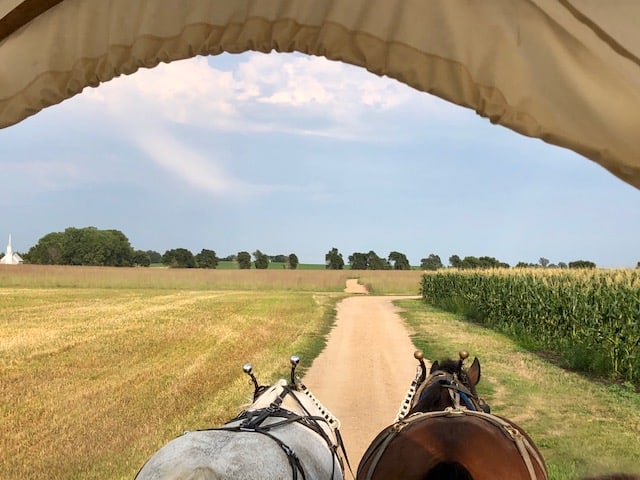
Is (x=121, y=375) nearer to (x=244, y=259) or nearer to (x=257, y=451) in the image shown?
(x=257, y=451)

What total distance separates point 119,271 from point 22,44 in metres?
43.3

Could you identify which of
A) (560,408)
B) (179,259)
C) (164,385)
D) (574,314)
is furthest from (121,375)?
(179,259)

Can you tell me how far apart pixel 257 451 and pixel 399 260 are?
228 ft

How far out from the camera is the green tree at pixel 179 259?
219ft

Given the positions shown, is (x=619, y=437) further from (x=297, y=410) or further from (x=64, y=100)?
(x=64, y=100)

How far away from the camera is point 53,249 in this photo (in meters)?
83.0

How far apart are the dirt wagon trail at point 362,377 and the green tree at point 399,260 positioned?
52191 mm

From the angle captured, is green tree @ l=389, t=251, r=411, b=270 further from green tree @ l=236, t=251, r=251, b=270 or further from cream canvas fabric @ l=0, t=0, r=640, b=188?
cream canvas fabric @ l=0, t=0, r=640, b=188

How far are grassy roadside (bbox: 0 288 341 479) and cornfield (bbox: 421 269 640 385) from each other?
17.9 feet

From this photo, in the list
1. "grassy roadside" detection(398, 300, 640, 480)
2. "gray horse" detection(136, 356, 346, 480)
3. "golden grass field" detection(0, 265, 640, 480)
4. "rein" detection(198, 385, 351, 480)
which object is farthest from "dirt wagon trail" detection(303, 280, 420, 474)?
"gray horse" detection(136, 356, 346, 480)

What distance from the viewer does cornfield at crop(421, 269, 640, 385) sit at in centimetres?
1170

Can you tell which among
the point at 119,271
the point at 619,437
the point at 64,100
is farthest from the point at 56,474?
the point at 119,271

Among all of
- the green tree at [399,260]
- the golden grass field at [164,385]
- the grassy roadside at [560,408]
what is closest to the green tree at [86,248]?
the green tree at [399,260]

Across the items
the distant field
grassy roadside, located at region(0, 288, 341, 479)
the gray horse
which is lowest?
grassy roadside, located at region(0, 288, 341, 479)
